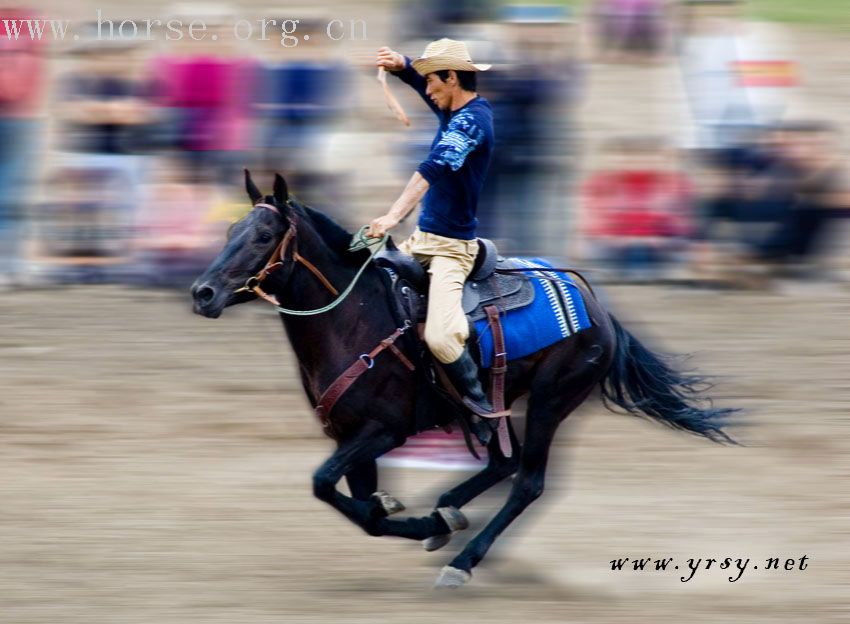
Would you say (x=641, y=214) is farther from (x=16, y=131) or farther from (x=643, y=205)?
(x=16, y=131)

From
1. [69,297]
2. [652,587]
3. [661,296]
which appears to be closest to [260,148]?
[69,297]

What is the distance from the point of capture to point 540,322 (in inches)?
277

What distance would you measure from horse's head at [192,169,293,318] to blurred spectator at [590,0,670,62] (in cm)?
935

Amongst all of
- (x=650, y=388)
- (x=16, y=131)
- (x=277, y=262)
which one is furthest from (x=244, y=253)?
(x=16, y=131)

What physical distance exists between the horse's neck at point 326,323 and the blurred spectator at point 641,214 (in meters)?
5.72

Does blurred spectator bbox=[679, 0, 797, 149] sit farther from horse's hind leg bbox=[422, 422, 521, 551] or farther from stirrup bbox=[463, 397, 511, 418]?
stirrup bbox=[463, 397, 511, 418]

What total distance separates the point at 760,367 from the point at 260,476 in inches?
148

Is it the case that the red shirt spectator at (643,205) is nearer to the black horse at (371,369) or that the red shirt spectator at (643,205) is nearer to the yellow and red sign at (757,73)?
the yellow and red sign at (757,73)

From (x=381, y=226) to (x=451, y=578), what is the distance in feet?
5.41

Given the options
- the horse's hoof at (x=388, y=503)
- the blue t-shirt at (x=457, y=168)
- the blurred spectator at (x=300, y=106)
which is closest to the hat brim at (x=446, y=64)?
the blue t-shirt at (x=457, y=168)

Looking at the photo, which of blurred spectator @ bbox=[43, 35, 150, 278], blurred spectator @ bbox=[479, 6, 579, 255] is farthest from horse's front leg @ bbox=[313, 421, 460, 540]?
blurred spectator @ bbox=[43, 35, 150, 278]

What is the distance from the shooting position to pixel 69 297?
11.7m

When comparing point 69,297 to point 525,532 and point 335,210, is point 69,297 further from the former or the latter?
point 525,532

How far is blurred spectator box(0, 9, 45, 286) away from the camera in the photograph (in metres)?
11.4
